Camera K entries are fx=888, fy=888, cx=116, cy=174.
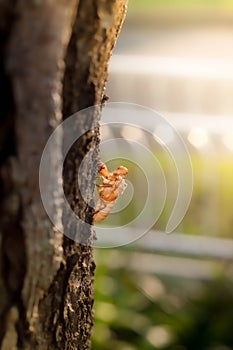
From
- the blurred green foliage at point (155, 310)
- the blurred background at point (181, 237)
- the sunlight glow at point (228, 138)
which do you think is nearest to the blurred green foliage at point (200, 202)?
the blurred background at point (181, 237)

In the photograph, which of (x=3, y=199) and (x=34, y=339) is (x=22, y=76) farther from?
(x=34, y=339)

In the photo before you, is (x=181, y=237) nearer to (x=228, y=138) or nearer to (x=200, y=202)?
(x=200, y=202)

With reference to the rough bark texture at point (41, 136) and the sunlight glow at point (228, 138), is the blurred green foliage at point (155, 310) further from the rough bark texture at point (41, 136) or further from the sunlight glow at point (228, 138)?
the rough bark texture at point (41, 136)

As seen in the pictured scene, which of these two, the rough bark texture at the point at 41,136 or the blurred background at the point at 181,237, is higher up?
the blurred background at the point at 181,237

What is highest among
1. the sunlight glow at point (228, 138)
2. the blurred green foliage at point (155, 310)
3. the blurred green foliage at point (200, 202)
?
the sunlight glow at point (228, 138)

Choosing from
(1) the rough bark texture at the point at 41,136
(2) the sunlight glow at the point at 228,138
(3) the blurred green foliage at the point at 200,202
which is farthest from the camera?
(3) the blurred green foliage at the point at 200,202

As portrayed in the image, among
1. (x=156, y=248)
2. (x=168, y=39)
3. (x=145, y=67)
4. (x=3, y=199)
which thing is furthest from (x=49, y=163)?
(x=168, y=39)
